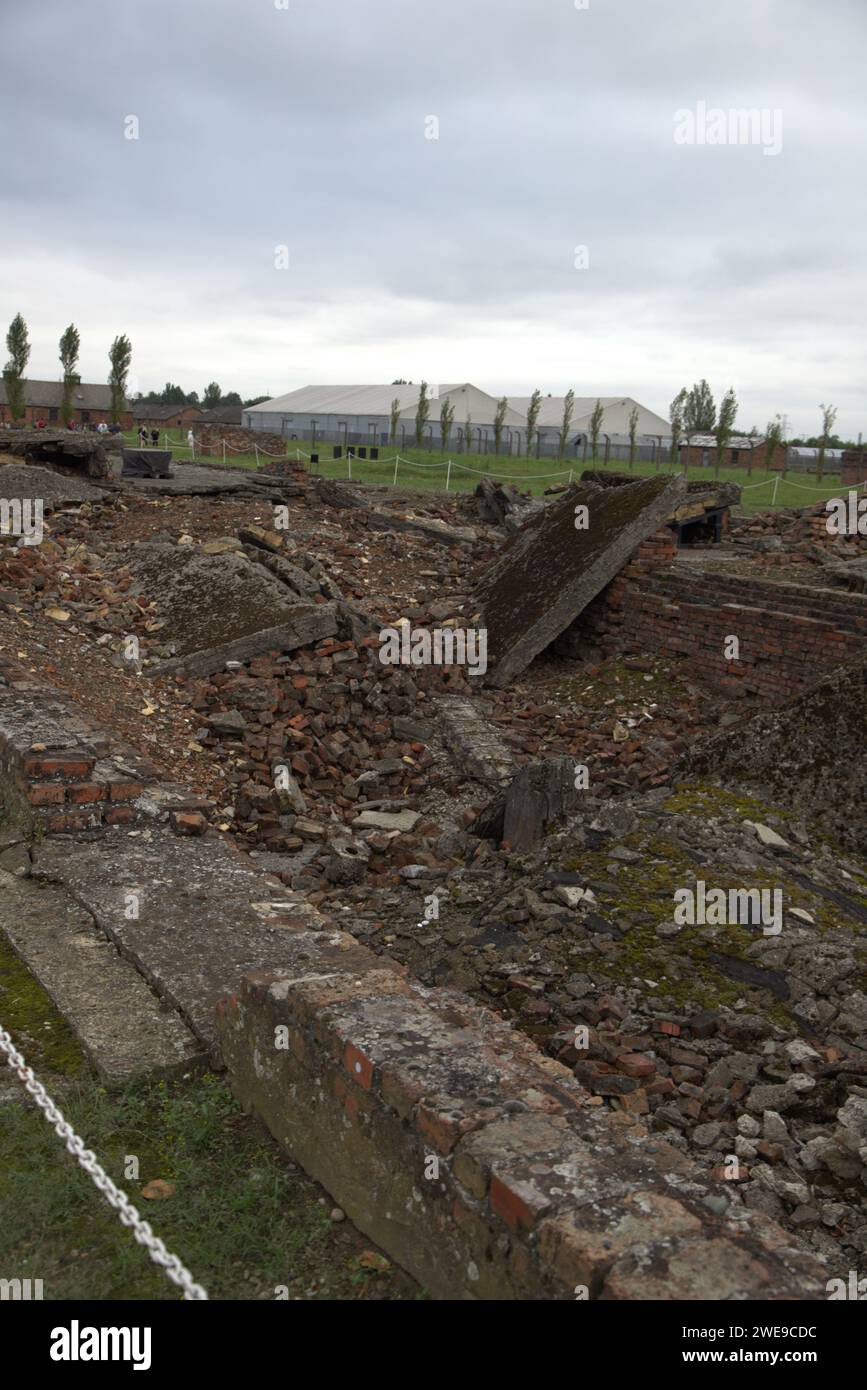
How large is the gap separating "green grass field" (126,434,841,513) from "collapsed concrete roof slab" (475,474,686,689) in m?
7.61

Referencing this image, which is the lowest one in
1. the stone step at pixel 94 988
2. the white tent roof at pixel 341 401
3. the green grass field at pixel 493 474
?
the stone step at pixel 94 988

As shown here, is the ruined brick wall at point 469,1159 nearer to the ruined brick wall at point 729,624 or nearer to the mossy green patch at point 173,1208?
the mossy green patch at point 173,1208

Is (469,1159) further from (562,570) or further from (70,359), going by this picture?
(70,359)

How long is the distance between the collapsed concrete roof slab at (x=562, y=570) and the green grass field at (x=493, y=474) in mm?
7607

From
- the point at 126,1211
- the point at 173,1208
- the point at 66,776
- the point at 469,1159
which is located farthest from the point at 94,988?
the point at 469,1159

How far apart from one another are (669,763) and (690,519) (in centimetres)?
665

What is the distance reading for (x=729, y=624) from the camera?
9.53 m

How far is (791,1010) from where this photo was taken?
14.5 feet

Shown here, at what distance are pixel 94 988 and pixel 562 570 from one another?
8139 mm

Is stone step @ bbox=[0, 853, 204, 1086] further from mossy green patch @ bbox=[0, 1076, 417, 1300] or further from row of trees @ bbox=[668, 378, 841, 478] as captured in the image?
row of trees @ bbox=[668, 378, 841, 478]

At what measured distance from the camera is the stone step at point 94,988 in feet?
10.2

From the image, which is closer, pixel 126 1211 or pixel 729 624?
pixel 126 1211

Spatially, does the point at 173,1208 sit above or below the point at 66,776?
below

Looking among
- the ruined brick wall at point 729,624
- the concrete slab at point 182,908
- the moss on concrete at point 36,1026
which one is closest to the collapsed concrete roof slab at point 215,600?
the ruined brick wall at point 729,624
